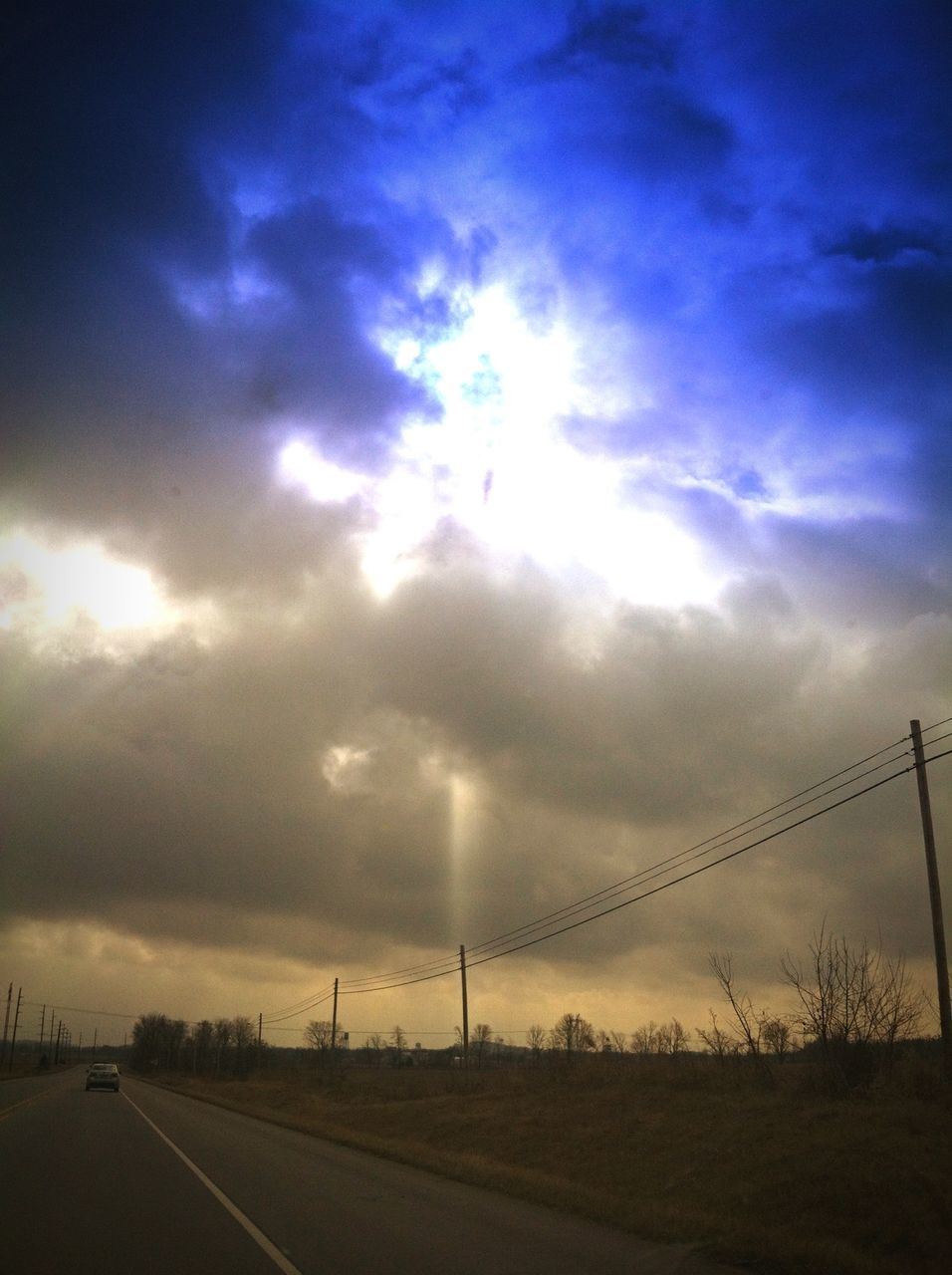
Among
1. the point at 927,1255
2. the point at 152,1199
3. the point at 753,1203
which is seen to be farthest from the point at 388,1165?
the point at 927,1255

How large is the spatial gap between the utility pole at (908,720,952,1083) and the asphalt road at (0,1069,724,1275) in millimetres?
10431

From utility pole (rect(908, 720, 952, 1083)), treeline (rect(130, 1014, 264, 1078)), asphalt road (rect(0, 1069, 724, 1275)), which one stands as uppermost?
utility pole (rect(908, 720, 952, 1083))

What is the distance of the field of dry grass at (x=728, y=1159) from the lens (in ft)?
37.4

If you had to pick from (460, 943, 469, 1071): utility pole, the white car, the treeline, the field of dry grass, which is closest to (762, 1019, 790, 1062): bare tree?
the field of dry grass

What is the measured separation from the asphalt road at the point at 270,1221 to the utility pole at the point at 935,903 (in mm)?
10431

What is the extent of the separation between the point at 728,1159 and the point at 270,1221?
9212mm

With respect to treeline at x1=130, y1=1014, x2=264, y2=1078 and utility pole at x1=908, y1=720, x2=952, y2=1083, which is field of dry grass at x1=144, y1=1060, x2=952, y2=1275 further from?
treeline at x1=130, y1=1014, x2=264, y2=1078

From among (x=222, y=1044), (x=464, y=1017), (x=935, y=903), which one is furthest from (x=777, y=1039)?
(x=222, y=1044)

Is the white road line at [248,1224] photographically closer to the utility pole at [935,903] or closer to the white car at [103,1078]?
the utility pole at [935,903]

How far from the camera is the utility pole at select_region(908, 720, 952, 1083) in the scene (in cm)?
2016

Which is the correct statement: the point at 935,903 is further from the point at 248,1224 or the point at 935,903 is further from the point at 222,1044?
the point at 222,1044

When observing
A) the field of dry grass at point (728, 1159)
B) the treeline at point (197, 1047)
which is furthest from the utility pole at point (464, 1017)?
the treeline at point (197, 1047)

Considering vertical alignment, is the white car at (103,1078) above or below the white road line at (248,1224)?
below

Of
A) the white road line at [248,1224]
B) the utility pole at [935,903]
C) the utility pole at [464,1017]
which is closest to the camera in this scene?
the white road line at [248,1224]
